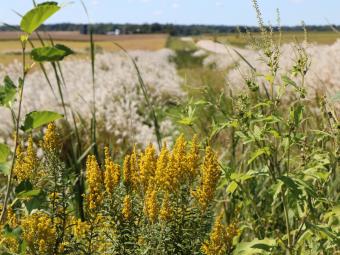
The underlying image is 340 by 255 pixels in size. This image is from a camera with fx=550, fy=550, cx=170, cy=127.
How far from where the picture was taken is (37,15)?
1383 millimetres

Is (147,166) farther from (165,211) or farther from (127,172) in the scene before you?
(165,211)

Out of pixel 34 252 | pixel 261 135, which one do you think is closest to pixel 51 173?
pixel 34 252

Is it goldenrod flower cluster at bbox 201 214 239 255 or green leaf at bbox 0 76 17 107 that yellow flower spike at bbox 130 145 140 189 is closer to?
goldenrod flower cluster at bbox 201 214 239 255

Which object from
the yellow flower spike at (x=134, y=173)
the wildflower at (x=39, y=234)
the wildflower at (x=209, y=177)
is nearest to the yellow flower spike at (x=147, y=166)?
the yellow flower spike at (x=134, y=173)

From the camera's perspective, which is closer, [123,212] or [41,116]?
[41,116]

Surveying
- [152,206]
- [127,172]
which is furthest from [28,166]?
[152,206]

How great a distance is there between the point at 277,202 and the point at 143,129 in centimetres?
372

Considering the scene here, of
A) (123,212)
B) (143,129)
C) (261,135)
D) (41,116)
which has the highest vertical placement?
(41,116)

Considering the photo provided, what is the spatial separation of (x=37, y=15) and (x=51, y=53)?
0.35ft

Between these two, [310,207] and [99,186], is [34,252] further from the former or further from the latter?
[310,207]

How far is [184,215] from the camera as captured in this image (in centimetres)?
266

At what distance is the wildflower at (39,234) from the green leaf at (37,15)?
1.14 meters

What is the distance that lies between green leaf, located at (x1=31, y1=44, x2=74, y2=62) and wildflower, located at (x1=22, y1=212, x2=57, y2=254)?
1.06 m

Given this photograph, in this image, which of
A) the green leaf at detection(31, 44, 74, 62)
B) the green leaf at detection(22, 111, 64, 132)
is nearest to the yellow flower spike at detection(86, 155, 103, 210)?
the green leaf at detection(22, 111, 64, 132)
